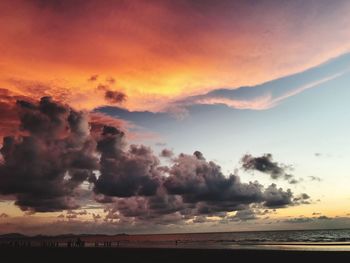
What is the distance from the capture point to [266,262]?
141ft

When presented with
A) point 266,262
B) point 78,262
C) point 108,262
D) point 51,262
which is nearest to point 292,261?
point 266,262

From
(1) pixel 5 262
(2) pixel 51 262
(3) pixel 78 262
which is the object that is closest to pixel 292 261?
(3) pixel 78 262

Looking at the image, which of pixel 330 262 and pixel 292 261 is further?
pixel 292 261

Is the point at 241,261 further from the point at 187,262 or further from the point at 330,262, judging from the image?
the point at 330,262

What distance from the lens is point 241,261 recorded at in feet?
145

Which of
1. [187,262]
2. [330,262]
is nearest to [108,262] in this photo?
[187,262]

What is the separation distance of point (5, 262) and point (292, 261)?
32318mm

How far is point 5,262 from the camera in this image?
43.2m

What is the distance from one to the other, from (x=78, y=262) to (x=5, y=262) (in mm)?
8014

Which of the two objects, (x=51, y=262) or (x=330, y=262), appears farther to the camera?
(x=51, y=262)

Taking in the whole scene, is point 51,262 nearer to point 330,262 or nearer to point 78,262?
point 78,262

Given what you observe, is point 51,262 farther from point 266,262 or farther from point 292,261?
point 292,261

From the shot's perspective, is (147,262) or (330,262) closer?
(330,262)

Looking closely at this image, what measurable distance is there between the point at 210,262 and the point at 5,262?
2304 centimetres
